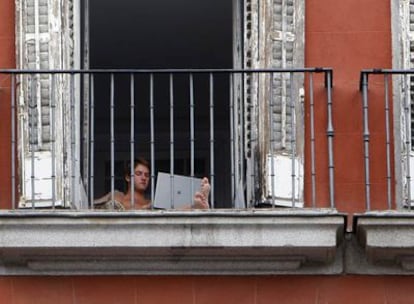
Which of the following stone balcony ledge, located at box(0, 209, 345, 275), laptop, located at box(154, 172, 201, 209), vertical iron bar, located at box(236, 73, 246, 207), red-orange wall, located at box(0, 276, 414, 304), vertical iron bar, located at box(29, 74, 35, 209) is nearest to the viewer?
stone balcony ledge, located at box(0, 209, 345, 275)

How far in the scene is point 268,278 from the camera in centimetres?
1488

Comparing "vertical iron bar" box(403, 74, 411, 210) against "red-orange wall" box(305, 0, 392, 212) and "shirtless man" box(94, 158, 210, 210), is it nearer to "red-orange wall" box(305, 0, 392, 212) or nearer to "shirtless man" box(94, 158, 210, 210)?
"red-orange wall" box(305, 0, 392, 212)

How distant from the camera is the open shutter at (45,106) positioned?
15062 millimetres

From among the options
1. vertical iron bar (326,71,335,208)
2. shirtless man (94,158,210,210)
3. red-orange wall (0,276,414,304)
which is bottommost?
red-orange wall (0,276,414,304)

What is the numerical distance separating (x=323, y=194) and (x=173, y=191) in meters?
1.05

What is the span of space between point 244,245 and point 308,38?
1.74 metres

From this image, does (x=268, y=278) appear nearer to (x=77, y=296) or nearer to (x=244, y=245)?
(x=244, y=245)

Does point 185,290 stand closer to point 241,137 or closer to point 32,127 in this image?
point 241,137

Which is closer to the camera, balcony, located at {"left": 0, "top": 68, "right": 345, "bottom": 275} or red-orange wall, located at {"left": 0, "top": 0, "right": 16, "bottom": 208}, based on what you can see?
balcony, located at {"left": 0, "top": 68, "right": 345, "bottom": 275}

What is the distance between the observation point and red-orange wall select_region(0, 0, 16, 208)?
49.9 feet

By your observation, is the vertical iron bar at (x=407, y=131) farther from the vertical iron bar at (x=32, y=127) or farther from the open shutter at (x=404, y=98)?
the vertical iron bar at (x=32, y=127)

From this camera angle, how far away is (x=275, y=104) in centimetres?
1523

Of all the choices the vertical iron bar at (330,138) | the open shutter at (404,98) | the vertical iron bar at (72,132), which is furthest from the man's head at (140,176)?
the open shutter at (404,98)

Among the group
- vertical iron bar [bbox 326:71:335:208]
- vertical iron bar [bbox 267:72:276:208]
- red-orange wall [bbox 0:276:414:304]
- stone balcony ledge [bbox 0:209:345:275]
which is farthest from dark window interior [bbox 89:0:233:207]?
stone balcony ledge [bbox 0:209:345:275]
